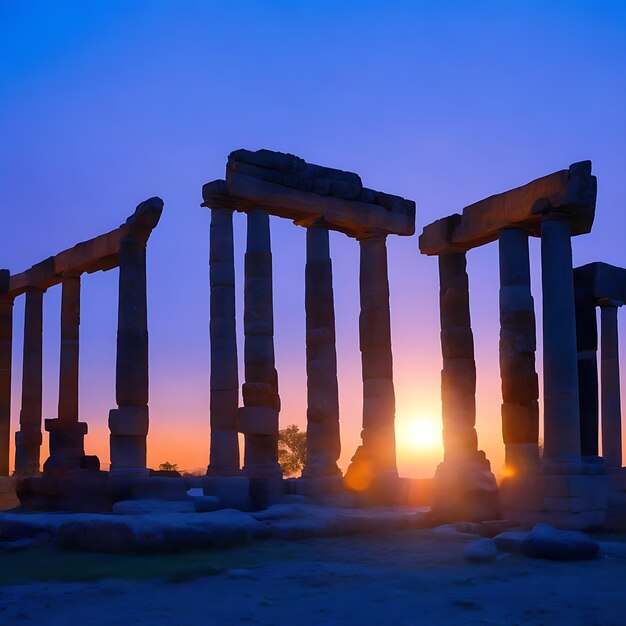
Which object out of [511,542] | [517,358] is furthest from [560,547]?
[517,358]

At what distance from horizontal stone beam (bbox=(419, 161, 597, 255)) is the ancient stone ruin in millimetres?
44

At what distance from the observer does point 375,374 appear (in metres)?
28.8

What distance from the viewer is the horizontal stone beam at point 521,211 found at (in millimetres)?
21656

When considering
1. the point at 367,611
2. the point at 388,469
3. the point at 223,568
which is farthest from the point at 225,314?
the point at 367,611

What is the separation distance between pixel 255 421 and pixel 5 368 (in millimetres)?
15238

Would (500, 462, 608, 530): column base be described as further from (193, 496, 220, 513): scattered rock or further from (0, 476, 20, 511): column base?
(0, 476, 20, 511): column base

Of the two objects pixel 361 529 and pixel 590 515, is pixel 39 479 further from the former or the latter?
pixel 590 515

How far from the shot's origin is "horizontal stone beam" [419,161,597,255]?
2166 cm

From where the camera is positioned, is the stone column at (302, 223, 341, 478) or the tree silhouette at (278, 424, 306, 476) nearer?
the stone column at (302, 223, 341, 478)

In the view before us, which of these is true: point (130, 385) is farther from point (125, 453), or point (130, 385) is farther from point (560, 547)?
point (560, 547)

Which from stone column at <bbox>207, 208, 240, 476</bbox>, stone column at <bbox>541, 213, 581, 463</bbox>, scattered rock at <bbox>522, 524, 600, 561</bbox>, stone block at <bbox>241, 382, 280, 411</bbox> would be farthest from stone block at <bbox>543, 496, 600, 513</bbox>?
stone column at <bbox>207, 208, 240, 476</bbox>

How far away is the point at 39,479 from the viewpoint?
24625 mm

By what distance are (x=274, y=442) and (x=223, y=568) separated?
12.7 metres

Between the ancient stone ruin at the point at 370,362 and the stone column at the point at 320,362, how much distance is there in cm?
5
